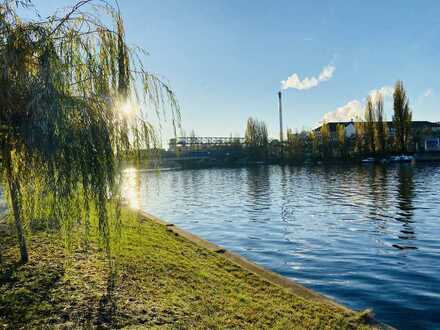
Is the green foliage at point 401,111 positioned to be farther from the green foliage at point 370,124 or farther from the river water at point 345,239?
the river water at point 345,239

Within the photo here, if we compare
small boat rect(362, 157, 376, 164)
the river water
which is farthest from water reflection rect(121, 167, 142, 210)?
small boat rect(362, 157, 376, 164)

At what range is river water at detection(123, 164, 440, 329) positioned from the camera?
783cm

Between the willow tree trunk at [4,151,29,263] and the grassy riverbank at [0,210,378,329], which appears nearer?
the grassy riverbank at [0,210,378,329]

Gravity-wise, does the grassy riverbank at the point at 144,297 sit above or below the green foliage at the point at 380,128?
below

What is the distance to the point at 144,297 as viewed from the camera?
5.96 m

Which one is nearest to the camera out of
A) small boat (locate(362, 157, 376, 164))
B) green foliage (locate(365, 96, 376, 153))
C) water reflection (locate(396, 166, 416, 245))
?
water reflection (locate(396, 166, 416, 245))

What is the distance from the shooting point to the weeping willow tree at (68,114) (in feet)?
16.9

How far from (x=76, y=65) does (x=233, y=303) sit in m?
5.03

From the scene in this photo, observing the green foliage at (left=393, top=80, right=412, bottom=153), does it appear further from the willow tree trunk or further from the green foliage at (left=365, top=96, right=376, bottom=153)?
the willow tree trunk

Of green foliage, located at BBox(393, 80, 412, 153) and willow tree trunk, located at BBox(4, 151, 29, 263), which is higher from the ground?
green foliage, located at BBox(393, 80, 412, 153)

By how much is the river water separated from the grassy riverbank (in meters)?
1.68

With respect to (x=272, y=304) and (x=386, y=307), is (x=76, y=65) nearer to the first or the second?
(x=272, y=304)

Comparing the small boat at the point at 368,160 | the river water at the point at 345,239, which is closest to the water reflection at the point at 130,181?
Result: the river water at the point at 345,239

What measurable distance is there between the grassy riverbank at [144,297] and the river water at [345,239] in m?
1.68
